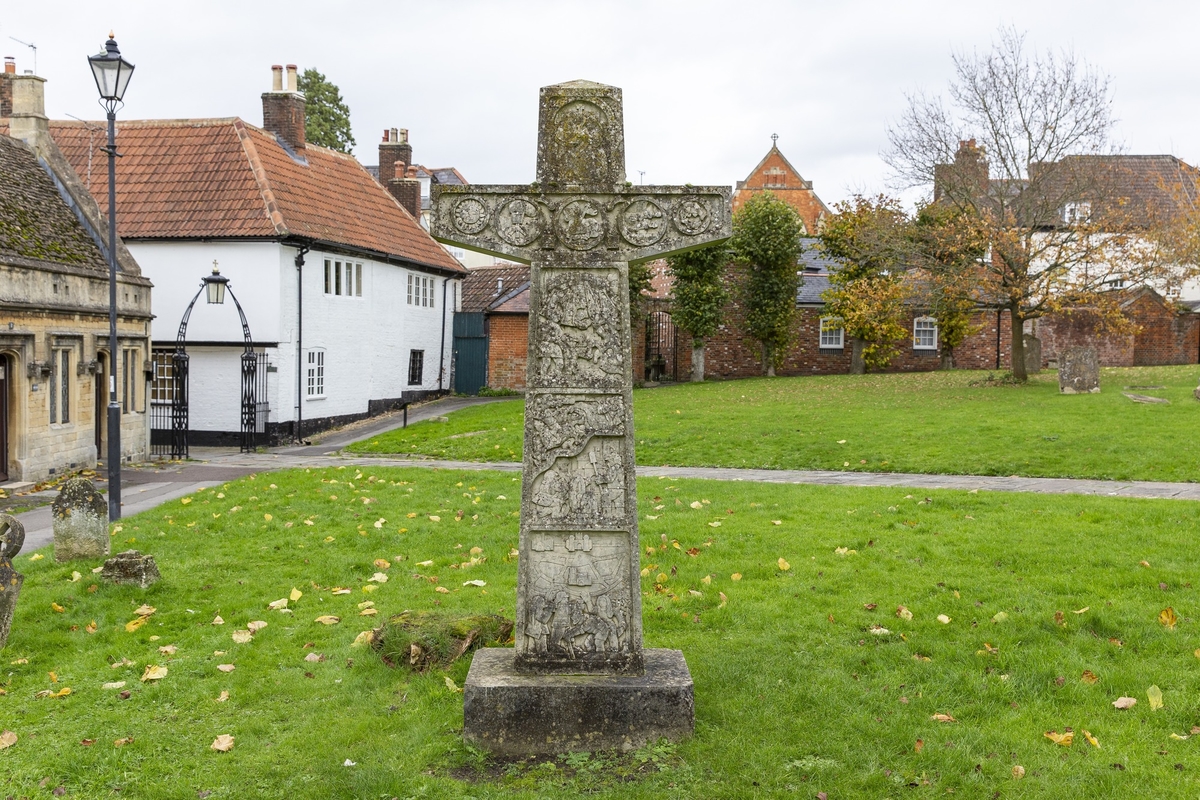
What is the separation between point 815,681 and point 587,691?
1608mm

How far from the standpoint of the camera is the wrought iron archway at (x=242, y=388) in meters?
23.2

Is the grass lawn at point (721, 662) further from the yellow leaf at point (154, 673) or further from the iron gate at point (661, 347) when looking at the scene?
the iron gate at point (661, 347)

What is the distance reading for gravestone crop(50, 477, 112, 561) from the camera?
9.97 m

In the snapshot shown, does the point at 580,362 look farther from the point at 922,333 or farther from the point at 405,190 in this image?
the point at 922,333

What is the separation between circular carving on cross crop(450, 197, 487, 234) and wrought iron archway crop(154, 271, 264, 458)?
732 inches

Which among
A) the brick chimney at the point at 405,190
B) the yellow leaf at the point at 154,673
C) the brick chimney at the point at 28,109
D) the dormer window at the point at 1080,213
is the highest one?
the brick chimney at the point at 405,190

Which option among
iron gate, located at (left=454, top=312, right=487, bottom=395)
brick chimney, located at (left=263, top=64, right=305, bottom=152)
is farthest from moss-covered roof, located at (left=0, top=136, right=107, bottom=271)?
iron gate, located at (left=454, top=312, right=487, bottom=395)

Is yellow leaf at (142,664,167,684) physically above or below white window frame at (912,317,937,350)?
below

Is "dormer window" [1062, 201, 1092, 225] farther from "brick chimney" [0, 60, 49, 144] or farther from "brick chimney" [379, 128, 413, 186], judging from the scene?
"brick chimney" [0, 60, 49, 144]

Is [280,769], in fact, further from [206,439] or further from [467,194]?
[206,439]

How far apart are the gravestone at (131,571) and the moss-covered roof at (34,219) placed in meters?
10.9

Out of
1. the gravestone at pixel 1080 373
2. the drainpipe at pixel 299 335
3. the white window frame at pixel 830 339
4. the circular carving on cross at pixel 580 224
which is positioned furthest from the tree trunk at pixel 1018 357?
the circular carving on cross at pixel 580 224

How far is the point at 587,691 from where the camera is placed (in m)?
5.54

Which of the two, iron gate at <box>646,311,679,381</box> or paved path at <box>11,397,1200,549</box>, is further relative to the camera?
iron gate at <box>646,311,679,381</box>
